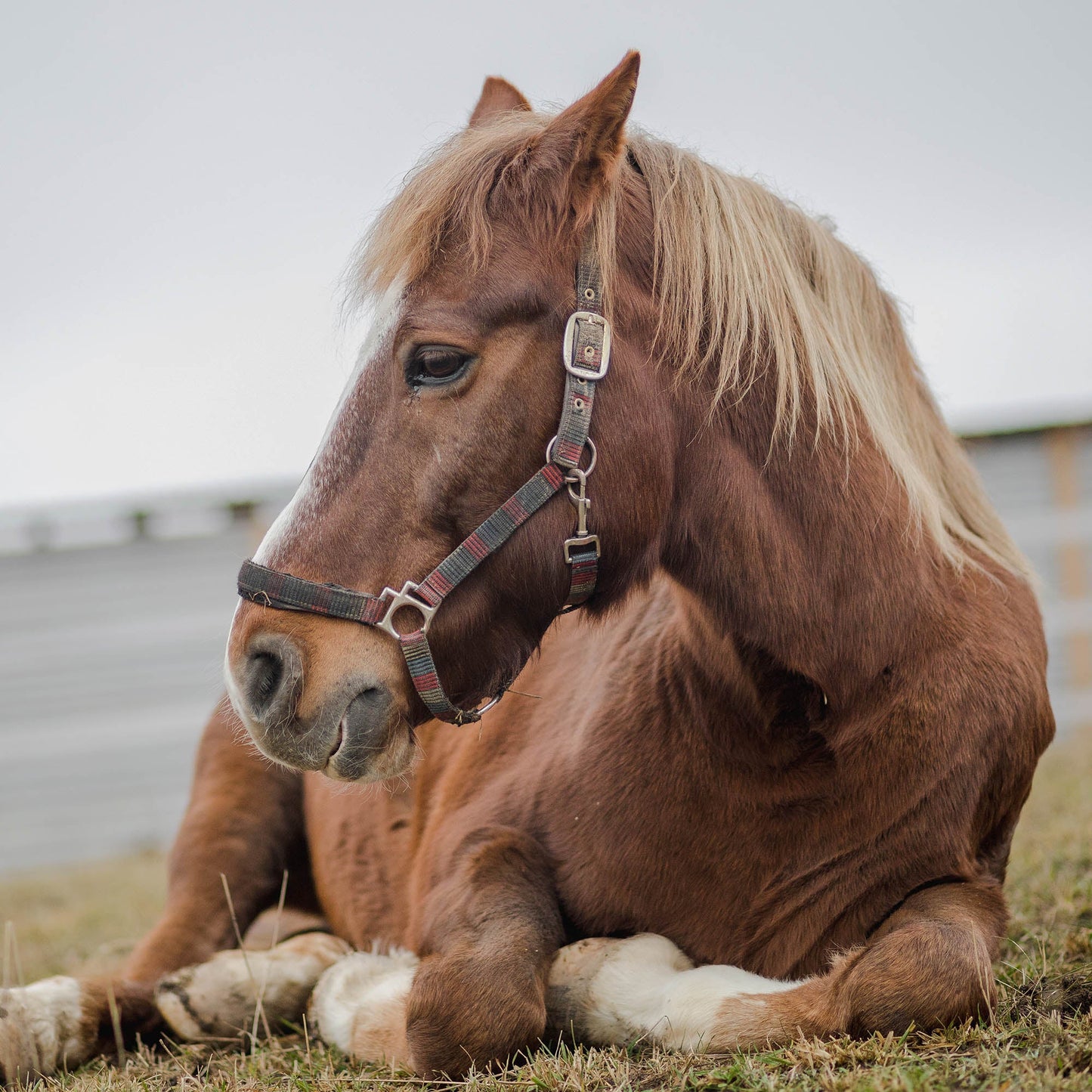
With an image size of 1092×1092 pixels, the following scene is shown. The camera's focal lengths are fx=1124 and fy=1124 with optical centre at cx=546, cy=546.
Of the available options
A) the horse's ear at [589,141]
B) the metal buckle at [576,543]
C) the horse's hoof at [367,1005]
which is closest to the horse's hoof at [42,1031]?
the horse's hoof at [367,1005]

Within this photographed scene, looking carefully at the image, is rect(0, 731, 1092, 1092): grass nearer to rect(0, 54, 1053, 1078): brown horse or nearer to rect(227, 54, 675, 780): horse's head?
rect(0, 54, 1053, 1078): brown horse

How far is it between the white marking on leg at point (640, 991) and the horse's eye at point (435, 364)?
1.24m

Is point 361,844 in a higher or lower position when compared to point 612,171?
lower

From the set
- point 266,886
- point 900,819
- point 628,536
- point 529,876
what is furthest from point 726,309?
point 266,886

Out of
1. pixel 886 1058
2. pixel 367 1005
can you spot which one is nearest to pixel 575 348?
pixel 886 1058

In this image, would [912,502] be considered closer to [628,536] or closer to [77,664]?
[628,536]

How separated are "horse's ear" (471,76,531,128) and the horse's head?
642 mm

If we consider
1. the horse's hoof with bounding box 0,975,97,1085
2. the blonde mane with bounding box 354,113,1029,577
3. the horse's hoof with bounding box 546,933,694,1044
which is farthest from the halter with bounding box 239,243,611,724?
the horse's hoof with bounding box 0,975,97,1085

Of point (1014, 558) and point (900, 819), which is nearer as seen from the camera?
point (900, 819)

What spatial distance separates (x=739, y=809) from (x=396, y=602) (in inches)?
34.5

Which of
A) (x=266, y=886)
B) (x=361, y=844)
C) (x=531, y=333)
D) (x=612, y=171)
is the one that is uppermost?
(x=612, y=171)

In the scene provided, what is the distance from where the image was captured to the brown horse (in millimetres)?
2105

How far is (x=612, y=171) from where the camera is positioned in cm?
224

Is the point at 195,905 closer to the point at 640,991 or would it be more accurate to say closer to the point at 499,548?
the point at 640,991
